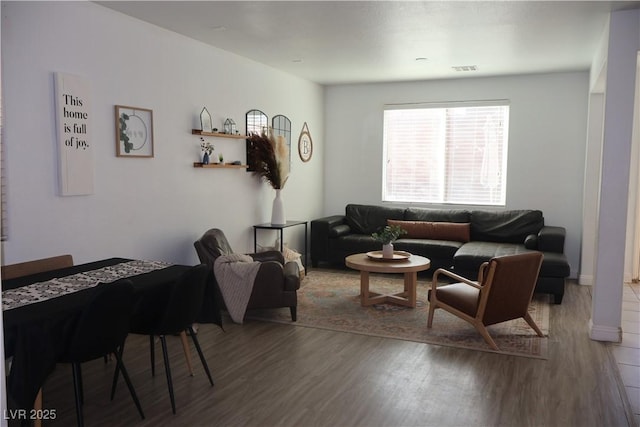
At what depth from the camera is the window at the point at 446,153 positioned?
7121mm

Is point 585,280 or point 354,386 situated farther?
point 585,280

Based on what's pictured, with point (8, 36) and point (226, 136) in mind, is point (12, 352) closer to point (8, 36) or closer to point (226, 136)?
point (8, 36)

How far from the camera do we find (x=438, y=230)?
6883 millimetres

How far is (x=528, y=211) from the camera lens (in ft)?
21.9

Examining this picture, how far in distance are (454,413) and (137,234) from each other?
2.88 meters

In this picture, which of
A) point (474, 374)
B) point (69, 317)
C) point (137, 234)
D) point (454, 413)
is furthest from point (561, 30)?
point (69, 317)

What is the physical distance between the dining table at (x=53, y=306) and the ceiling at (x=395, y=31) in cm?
199

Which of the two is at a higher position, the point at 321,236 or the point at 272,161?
the point at 272,161

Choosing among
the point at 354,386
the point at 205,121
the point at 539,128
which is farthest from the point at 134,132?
the point at 539,128

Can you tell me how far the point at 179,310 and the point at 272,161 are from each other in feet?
10.6

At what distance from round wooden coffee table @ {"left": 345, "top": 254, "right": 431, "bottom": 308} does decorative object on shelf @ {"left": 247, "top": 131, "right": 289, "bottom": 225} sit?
129cm

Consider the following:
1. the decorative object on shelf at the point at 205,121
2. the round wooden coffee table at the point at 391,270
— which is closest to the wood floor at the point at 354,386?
the round wooden coffee table at the point at 391,270

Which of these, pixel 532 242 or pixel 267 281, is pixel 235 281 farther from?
pixel 532 242

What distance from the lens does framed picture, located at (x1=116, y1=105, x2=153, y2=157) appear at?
425 centimetres
